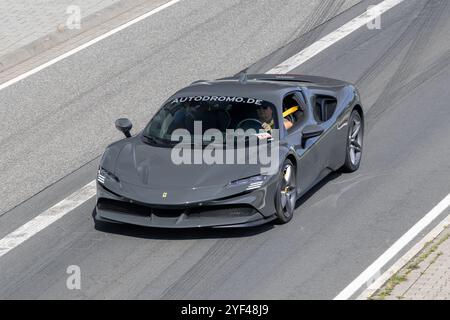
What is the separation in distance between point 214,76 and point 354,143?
4890 millimetres

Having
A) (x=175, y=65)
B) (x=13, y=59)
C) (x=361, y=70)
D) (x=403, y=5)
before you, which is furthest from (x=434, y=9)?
(x=13, y=59)

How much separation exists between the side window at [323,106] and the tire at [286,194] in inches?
62.9

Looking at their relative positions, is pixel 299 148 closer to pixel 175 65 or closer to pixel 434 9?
pixel 175 65

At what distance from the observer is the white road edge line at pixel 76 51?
13.8 m

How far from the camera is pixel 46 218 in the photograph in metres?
14.4

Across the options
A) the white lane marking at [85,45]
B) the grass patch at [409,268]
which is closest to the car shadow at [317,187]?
the grass patch at [409,268]

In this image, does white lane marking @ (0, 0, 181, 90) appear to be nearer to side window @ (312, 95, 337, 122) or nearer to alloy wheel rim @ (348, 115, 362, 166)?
side window @ (312, 95, 337, 122)

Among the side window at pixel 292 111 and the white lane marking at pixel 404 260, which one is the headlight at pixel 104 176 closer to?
the side window at pixel 292 111

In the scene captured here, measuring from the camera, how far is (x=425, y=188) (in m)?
14.5

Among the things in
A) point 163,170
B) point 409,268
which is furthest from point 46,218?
point 409,268

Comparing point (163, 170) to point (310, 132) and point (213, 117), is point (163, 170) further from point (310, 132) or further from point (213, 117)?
point (310, 132)

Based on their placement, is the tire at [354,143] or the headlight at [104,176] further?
the tire at [354,143]

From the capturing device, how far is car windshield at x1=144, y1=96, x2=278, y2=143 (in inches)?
549

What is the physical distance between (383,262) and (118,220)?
117 inches
